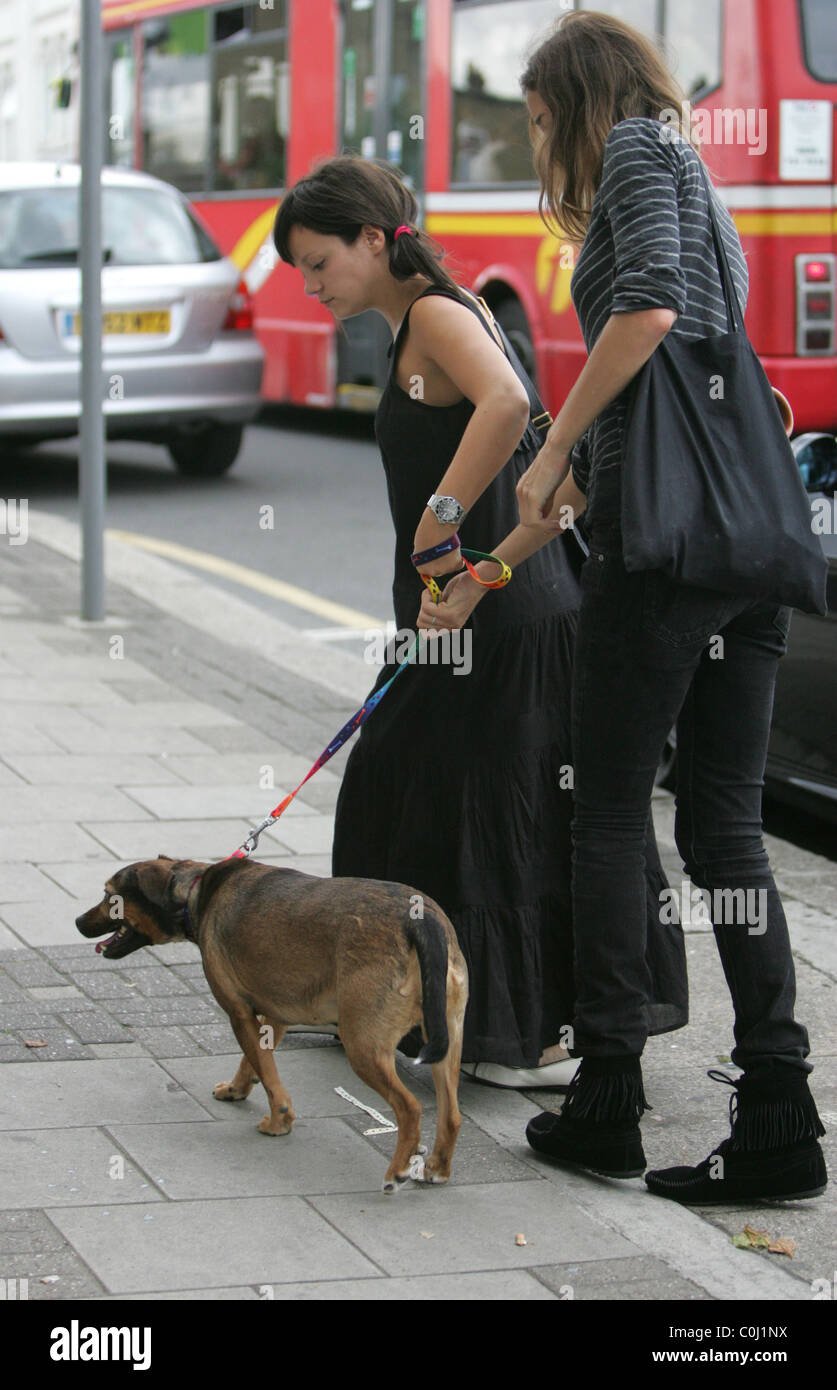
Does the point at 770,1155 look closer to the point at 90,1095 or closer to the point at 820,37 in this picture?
the point at 90,1095

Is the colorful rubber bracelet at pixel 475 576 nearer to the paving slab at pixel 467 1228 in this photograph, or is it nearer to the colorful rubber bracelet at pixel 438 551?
the colorful rubber bracelet at pixel 438 551

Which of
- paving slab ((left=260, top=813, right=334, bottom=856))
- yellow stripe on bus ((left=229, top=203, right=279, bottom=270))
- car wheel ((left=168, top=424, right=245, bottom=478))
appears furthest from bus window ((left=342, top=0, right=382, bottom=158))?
paving slab ((left=260, top=813, right=334, bottom=856))

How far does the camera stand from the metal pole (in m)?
7.82

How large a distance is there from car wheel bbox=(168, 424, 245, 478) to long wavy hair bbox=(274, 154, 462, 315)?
348 inches

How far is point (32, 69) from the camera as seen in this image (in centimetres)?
3144

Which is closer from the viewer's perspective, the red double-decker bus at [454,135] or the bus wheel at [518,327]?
the red double-decker bus at [454,135]

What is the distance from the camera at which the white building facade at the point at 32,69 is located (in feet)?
98.1

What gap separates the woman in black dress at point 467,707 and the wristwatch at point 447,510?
0.05 ft

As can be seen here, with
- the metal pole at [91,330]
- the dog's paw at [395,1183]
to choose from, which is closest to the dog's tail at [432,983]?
the dog's paw at [395,1183]

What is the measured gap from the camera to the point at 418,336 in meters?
3.41

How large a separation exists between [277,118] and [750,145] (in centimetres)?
596

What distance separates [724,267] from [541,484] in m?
0.45

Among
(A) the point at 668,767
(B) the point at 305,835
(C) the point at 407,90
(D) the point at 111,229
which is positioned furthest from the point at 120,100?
(B) the point at 305,835

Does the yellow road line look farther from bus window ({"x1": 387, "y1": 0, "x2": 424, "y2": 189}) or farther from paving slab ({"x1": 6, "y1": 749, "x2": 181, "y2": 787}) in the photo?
bus window ({"x1": 387, "y1": 0, "x2": 424, "y2": 189})
